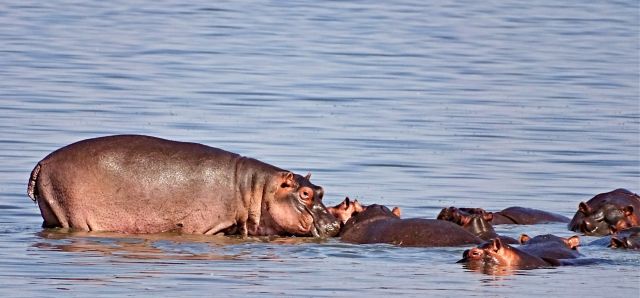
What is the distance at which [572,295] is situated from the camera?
9.64 meters

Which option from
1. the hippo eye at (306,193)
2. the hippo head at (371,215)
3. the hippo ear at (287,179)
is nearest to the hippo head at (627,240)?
the hippo head at (371,215)

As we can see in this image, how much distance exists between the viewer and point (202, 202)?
12.1 metres

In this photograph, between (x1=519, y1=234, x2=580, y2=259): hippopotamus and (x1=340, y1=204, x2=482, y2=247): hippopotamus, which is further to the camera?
(x1=340, y1=204, x2=482, y2=247): hippopotamus

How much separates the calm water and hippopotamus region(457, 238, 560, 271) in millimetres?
165

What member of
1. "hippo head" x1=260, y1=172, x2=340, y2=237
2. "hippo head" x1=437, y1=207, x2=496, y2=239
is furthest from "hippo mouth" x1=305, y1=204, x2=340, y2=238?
"hippo head" x1=437, y1=207, x2=496, y2=239

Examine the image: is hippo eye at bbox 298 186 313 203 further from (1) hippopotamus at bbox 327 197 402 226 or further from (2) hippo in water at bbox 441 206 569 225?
(2) hippo in water at bbox 441 206 569 225

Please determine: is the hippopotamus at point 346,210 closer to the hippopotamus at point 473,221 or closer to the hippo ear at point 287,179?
the hippo ear at point 287,179

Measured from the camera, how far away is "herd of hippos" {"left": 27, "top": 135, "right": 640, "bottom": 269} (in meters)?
11.8

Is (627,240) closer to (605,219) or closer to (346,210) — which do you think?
(605,219)

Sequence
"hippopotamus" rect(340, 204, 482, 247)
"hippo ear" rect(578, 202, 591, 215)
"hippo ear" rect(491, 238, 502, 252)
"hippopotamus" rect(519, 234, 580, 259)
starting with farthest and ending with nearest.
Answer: "hippo ear" rect(578, 202, 591, 215)
"hippopotamus" rect(340, 204, 482, 247)
"hippopotamus" rect(519, 234, 580, 259)
"hippo ear" rect(491, 238, 502, 252)

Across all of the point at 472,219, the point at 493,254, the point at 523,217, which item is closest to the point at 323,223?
the point at 472,219

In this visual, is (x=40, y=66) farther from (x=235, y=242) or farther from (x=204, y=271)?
(x=204, y=271)

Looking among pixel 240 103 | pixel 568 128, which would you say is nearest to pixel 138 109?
pixel 240 103

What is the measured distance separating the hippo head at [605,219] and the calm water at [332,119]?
29cm
